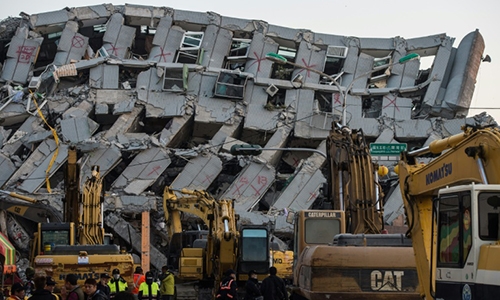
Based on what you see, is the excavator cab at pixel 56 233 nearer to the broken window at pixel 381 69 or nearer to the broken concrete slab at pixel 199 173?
the broken concrete slab at pixel 199 173

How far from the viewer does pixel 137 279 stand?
2406 centimetres

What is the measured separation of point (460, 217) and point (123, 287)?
38.7 ft

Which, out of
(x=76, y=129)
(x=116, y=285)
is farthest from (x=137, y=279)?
(x=76, y=129)

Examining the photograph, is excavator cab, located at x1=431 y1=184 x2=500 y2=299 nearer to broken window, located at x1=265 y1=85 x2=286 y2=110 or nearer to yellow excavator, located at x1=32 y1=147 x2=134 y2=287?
yellow excavator, located at x1=32 y1=147 x2=134 y2=287

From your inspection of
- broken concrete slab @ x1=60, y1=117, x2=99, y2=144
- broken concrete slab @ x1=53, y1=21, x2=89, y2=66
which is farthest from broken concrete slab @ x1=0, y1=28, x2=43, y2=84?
broken concrete slab @ x1=60, y1=117, x2=99, y2=144

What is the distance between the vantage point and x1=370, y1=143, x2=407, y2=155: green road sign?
93.8 feet

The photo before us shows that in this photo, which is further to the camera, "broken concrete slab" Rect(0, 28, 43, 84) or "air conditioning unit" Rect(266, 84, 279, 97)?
"broken concrete slab" Rect(0, 28, 43, 84)

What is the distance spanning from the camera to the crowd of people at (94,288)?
1011cm

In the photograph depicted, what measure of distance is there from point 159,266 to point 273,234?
5.64 meters

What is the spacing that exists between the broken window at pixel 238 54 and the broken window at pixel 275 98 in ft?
8.52

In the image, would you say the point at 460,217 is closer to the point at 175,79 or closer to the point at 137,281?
the point at 137,281

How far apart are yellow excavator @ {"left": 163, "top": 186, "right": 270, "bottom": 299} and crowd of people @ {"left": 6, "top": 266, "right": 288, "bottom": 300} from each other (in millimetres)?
3079

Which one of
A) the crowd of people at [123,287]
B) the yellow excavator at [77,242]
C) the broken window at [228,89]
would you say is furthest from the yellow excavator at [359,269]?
the broken window at [228,89]

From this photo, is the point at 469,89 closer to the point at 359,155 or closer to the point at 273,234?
the point at 273,234
